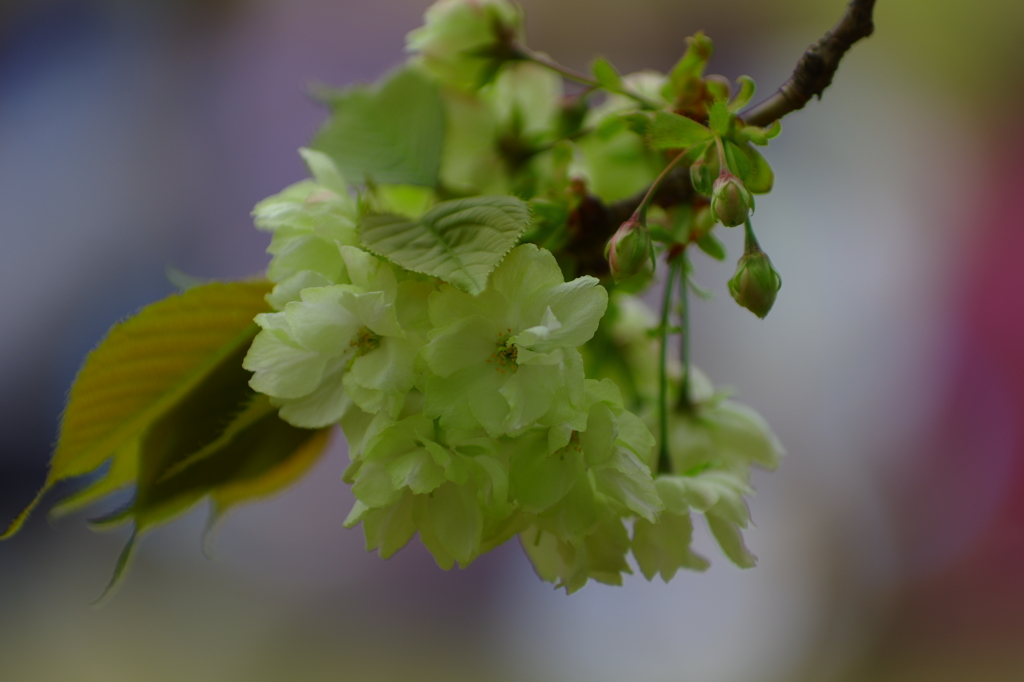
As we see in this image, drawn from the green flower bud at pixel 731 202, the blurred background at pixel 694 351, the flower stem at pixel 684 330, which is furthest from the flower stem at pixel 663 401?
the blurred background at pixel 694 351

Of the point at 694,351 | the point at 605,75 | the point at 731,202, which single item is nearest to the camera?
the point at 731,202

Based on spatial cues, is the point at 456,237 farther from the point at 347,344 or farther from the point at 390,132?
the point at 390,132

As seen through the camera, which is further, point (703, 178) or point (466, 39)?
point (466, 39)

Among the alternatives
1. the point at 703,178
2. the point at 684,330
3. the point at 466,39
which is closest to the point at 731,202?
the point at 703,178

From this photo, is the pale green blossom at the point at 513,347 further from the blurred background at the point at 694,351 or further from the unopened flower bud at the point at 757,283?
the blurred background at the point at 694,351

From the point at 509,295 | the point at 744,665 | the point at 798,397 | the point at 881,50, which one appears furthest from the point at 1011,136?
the point at 509,295

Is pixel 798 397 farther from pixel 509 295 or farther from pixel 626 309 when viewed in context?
pixel 509 295
